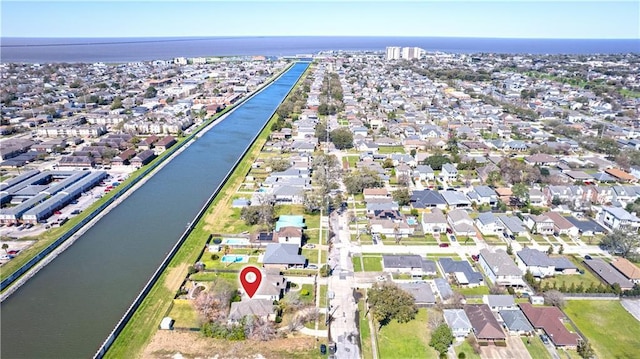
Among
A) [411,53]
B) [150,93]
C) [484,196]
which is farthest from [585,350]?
[411,53]

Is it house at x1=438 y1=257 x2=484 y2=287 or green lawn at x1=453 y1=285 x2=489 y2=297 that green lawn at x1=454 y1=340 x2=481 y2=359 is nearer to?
green lawn at x1=453 y1=285 x2=489 y2=297

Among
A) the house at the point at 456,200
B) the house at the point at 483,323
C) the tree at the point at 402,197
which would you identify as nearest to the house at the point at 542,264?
the house at the point at 483,323

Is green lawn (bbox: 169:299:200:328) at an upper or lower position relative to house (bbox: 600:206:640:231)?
lower

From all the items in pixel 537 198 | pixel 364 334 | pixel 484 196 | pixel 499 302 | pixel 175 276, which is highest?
pixel 484 196

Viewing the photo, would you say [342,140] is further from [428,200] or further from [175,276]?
[175,276]

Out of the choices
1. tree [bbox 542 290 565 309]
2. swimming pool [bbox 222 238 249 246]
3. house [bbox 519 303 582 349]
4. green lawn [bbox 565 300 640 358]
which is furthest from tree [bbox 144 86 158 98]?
green lawn [bbox 565 300 640 358]

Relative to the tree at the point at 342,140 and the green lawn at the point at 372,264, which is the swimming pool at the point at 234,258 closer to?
the green lawn at the point at 372,264
